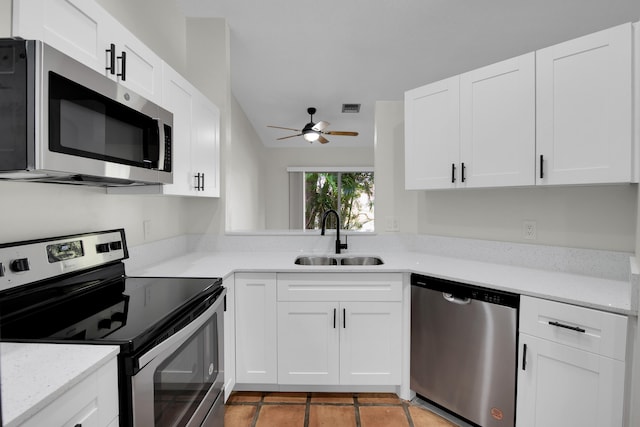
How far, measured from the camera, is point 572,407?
1420 millimetres

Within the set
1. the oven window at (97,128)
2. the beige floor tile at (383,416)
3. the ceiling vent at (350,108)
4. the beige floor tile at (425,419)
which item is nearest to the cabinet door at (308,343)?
the beige floor tile at (383,416)

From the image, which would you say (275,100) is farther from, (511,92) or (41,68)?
(41,68)

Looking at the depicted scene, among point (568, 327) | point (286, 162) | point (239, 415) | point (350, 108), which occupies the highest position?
point (350, 108)

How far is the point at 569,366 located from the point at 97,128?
2.05 m

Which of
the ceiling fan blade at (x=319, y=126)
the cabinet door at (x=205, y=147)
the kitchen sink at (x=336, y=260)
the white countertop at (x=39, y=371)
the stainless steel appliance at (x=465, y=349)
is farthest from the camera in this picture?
the ceiling fan blade at (x=319, y=126)

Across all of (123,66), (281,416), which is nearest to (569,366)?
(281,416)

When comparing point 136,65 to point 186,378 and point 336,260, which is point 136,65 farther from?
point 336,260

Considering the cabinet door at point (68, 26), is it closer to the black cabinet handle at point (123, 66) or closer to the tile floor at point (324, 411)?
the black cabinet handle at point (123, 66)

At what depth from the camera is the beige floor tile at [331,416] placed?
6.12 feet

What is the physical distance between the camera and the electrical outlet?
2.06m

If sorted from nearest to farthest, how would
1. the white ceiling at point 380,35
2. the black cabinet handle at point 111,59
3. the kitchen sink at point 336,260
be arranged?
the black cabinet handle at point 111,59, the white ceiling at point 380,35, the kitchen sink at point 336,260

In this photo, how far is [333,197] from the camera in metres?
6.88

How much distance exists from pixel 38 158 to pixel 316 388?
1.86 metres

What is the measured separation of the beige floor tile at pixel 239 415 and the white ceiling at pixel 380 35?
2.69 m
